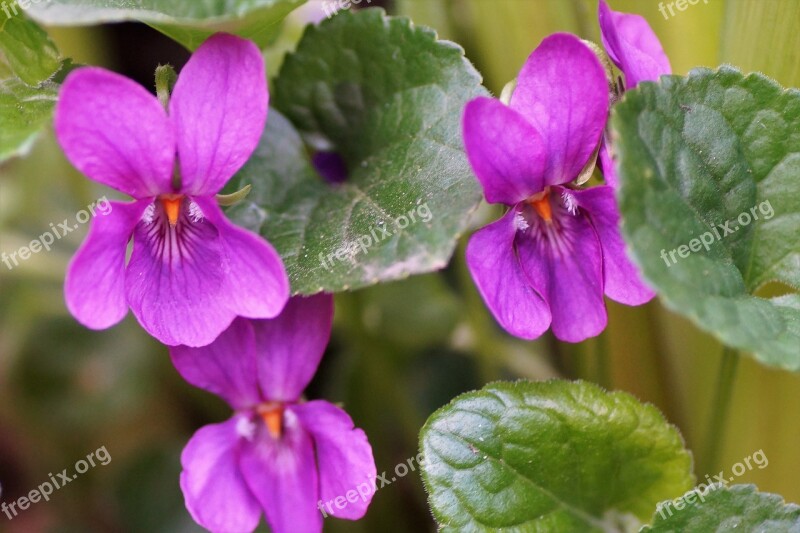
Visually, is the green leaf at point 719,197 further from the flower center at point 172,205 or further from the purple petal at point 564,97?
the flower center at point 172,205

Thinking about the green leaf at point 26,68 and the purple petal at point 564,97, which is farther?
the green leaf at point 26,68

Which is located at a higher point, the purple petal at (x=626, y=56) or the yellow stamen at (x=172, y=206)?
the purple petal at (x=626, y=56)

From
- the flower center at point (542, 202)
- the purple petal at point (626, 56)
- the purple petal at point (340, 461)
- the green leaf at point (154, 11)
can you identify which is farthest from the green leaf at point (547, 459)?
the green leaf at point (154, 11)

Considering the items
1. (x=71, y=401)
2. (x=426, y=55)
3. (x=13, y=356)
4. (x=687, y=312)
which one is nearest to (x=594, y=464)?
(x=687, y=312)

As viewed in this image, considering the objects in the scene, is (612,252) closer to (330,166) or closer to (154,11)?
(330,166)

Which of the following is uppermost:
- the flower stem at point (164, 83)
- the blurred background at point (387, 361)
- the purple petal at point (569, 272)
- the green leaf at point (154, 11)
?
the green leaf at point (154, 11)

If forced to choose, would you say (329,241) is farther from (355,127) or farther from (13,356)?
(13,356)
